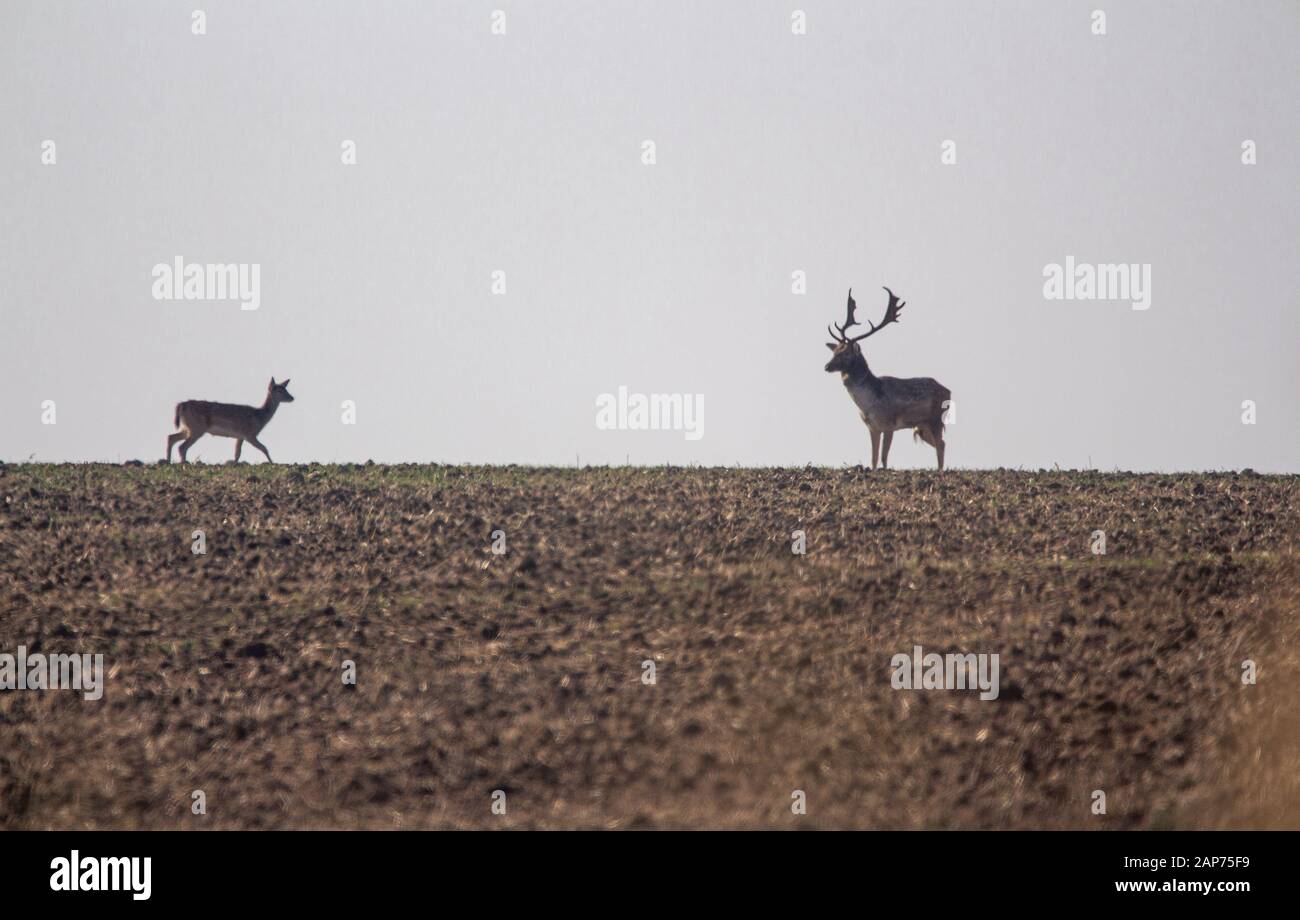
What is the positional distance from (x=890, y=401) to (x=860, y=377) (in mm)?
809

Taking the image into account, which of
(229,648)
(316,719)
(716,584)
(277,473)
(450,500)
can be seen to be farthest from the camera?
(277,473)

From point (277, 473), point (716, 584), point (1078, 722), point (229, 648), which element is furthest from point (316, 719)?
point (277, 473)

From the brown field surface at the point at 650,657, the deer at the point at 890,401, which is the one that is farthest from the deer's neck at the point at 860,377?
the brown field surface at the point at 650,657

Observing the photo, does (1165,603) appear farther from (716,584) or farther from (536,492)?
(536,492)

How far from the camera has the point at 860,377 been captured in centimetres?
3069

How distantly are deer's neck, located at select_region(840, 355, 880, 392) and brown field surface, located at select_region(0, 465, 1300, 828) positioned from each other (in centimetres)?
652

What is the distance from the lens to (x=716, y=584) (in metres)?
18.8

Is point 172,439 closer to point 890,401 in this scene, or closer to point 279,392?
point 279,392

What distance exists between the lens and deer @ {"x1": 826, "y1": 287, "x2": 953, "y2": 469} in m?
30.1

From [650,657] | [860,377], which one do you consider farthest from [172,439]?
[650,657]

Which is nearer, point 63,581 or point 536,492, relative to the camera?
point 63,581
